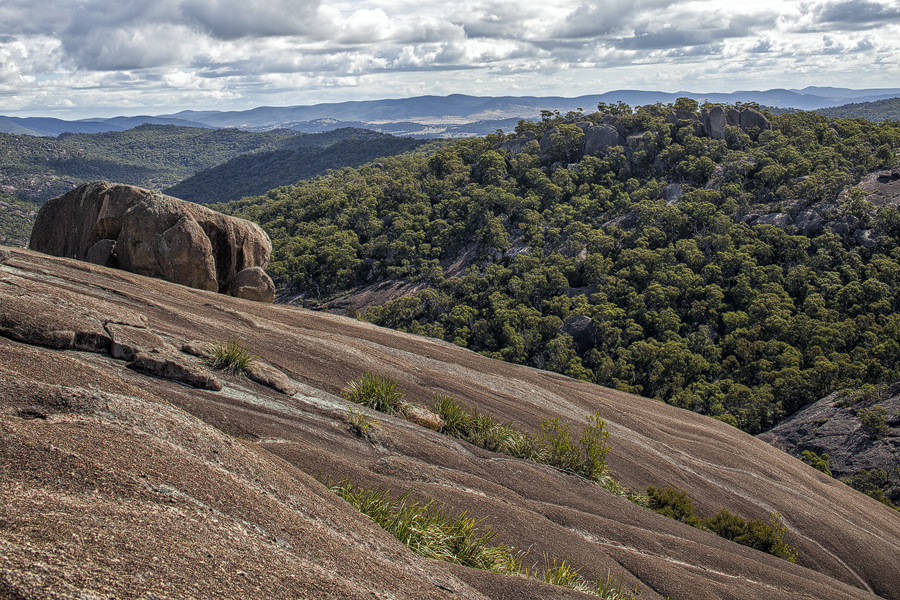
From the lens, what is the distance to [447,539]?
881 cm

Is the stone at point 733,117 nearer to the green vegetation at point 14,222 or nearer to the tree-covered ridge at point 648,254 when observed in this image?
the tree-covered ridge at point 648,254

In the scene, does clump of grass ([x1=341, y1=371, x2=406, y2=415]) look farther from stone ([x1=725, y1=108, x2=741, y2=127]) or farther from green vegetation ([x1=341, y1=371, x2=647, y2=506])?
stone ([x1=725, y1=108, x2=741, y2=127])

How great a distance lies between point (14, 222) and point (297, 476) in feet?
698

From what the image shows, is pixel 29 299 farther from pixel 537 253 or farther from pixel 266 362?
pixel 537 253

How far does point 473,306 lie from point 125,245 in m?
57.7

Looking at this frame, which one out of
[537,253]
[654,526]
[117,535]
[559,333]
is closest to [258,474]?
[117,535]

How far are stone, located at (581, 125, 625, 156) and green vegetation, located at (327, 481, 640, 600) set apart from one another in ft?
348

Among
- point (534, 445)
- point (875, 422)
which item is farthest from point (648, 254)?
point (534, 445)

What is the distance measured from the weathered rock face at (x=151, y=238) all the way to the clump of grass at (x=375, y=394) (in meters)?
11.1

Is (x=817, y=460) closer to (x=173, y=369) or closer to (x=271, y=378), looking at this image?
(x=271, y=378)

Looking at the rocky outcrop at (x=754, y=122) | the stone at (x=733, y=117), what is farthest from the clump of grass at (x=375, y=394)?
the rocky outcrop at (x=754, y=122)

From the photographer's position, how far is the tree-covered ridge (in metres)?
57.4

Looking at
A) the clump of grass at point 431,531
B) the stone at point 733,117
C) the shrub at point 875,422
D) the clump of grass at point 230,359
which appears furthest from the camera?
the stone at point 733,117

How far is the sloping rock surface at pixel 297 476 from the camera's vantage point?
5234mm
